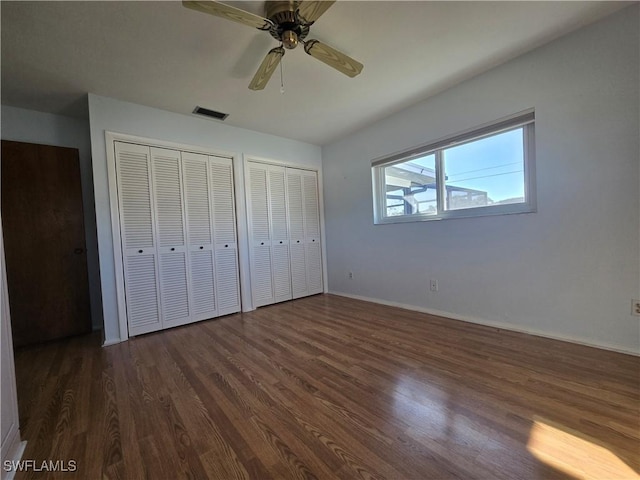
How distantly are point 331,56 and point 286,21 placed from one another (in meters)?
0.36

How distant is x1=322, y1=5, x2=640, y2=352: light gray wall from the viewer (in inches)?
73.0

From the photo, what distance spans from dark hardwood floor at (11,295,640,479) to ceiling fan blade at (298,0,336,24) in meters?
2.21

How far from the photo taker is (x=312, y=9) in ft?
4.82

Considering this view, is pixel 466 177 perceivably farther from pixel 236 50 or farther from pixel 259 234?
pixel 259 234

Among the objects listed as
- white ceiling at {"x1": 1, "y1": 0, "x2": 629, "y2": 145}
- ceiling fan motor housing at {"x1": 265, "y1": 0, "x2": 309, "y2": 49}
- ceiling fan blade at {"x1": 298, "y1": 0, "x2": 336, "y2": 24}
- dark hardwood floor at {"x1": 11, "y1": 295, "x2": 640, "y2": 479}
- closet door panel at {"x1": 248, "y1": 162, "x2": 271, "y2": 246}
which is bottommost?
dark hardwood floor at {"x1": 11, "y1": 295, "x2": 640, "y2": 479}

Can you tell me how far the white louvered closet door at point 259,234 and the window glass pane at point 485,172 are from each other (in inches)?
92.2

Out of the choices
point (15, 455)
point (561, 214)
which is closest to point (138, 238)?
point (15, 455)

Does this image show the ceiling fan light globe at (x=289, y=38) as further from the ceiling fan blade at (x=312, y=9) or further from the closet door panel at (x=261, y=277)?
the closet door panel at (x=261, y=277)

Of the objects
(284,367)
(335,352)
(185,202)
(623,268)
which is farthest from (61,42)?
(623,268)

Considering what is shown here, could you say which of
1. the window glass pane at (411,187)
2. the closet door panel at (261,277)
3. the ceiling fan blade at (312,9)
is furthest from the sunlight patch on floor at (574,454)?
the closet door panel at (261,277)

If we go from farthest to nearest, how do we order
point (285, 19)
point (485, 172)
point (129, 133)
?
point (129, 133)
point (485, 172)
point (285, 19)

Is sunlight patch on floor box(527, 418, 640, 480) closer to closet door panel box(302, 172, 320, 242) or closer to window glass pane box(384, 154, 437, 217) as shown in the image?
window glass pane box(384, 154, 437, 217)

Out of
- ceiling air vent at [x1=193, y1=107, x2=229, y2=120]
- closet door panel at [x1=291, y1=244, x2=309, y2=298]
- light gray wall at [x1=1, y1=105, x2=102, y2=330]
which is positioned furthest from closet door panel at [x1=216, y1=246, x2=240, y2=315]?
ceiling air vent at [x1=193, y1=107, x2=229, y2=120]

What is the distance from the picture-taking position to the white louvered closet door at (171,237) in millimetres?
2898
